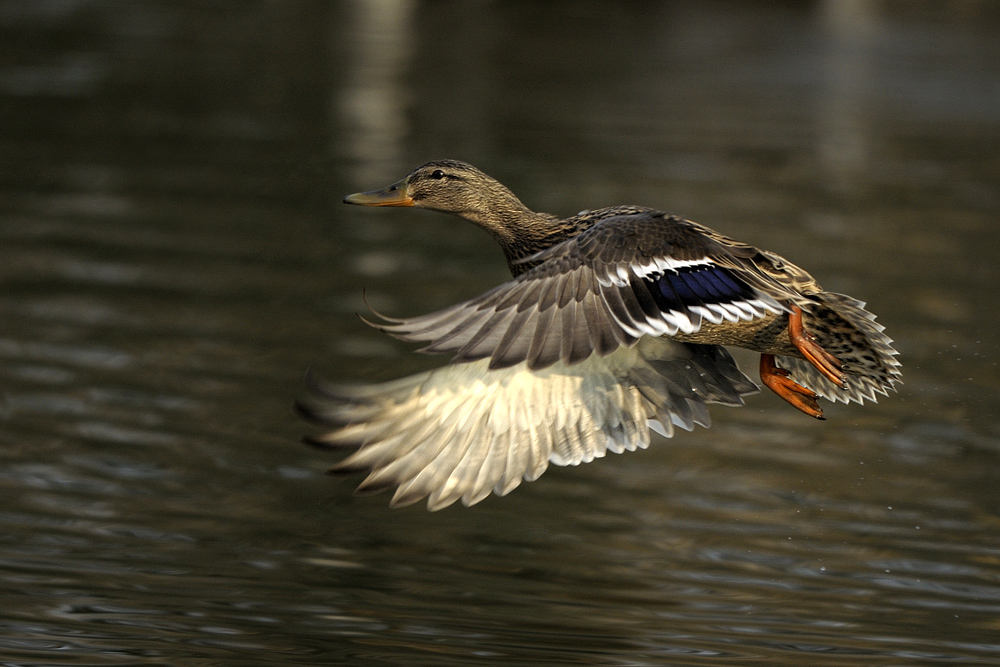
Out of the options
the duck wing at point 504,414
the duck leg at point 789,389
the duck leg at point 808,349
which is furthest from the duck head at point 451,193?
the duck leg at point 808,349

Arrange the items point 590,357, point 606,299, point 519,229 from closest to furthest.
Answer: point 606,299
point 590,357
point 519,229

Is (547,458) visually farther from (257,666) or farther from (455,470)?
(257,666)

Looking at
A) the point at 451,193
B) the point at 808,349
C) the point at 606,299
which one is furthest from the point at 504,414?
the point at 451,193

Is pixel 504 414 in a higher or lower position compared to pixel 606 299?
lower

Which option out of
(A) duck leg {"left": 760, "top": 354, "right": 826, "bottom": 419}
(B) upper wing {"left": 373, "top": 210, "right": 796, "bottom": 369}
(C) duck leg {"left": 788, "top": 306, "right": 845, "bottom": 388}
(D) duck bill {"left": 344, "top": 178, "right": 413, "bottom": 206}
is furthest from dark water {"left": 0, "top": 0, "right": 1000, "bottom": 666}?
(D) duck bill {"left": 344, "top": 178, "right": 413, "bottom": 206}

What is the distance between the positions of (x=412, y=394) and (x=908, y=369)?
483 cm

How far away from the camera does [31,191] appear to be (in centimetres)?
1211

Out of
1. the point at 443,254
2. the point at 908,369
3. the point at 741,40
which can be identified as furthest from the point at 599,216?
the point at 741,40

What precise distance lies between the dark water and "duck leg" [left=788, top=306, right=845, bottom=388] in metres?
0.99

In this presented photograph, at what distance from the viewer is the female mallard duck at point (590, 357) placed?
4367mm

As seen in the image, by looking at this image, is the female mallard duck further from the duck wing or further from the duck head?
the duck head

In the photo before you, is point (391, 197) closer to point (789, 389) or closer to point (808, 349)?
point (789, 389)

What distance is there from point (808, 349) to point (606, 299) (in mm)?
957

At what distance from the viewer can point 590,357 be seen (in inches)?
203
